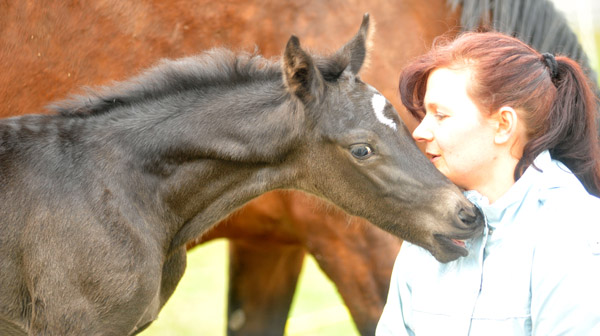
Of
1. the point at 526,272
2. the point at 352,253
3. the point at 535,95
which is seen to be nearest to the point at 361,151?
the point at 535,95

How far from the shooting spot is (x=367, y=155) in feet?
9.96

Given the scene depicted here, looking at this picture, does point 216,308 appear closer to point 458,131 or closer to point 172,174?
point 172,174

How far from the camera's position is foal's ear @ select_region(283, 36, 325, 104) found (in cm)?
294

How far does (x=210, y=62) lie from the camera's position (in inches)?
124

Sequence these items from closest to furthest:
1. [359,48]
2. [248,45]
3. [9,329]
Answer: [9,329] → [359,48] → [248,45]

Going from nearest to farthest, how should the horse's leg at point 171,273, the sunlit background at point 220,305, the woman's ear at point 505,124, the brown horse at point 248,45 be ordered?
the woman's ear at point 505,124 → the horse's leg at point 171,273 → the brown horse at point 248,45 → the sunlit background at point 220,305

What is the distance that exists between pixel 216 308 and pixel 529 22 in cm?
467

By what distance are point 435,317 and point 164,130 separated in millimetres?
1194

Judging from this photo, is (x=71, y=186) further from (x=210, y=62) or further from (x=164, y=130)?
(x=210, y=62)

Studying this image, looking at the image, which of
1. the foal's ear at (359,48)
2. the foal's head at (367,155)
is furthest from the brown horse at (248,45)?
the foal's head at (367,155)

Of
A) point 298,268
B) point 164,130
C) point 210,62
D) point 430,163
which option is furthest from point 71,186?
point 298,268

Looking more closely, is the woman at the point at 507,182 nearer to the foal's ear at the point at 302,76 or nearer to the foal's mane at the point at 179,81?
the foal's ear at the point at 302,76

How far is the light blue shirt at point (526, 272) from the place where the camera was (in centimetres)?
247

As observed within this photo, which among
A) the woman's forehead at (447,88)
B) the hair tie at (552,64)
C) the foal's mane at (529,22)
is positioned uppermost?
the hair tie at (552,64)
